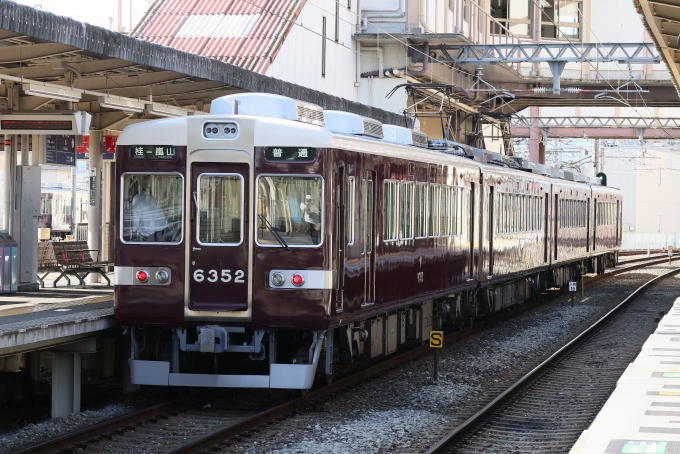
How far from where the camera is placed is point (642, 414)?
828 centimetres

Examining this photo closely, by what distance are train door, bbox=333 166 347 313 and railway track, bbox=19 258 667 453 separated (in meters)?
1.09

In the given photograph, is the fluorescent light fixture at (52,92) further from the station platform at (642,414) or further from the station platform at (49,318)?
the station platform at (642,414)

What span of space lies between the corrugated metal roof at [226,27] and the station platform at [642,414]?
18.2 meters

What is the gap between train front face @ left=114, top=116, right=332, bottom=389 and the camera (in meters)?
10.8

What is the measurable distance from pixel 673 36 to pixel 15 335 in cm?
1211

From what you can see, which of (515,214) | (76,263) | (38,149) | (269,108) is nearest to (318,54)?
(515,214)

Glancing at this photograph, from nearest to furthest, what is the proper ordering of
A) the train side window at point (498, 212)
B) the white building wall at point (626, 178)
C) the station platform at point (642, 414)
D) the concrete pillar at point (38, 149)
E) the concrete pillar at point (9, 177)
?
the station platform at point (642, 414)
the concrete pillar at point (9, 177)
the concrete pillar at point (38, 149)
the train side window at point (498, 212)
the white building wall at point (626, 178)

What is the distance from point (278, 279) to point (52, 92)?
358 centimetres

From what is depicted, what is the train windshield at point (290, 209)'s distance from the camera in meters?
10.9

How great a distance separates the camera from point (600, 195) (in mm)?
34344

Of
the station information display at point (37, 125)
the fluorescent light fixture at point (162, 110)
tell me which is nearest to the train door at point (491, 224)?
the fluorescent light fixture at point (162, 110)

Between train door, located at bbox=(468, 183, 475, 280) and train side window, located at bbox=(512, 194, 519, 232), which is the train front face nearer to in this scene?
train door, located at bbox=(468, 183, 475, 280)

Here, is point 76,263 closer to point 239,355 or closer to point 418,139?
point 418,139

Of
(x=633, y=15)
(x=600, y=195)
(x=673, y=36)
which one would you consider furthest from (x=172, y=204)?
(x=633, y=15)
